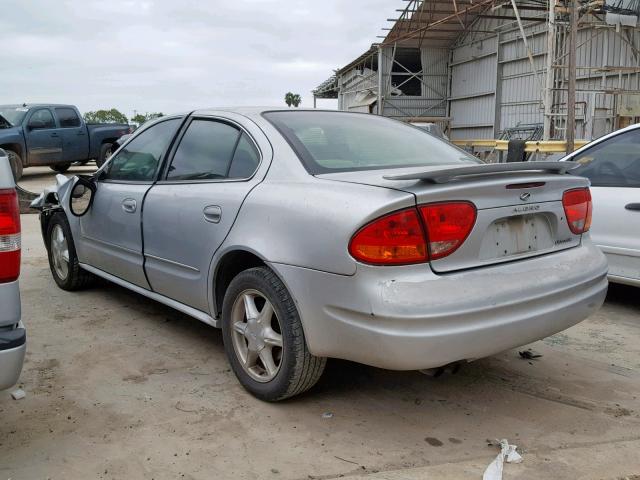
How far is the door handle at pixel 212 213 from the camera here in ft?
11.0

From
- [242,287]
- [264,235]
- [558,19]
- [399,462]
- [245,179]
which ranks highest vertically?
[558,19]

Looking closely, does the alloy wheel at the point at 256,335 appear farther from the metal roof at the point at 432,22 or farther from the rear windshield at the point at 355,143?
the metal roof at the point at 432,22

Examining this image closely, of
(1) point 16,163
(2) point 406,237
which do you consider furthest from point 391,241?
(1) point 16,163

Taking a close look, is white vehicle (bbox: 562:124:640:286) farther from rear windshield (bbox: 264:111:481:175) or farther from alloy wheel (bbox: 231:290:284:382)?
alloy wheel (bbox: 231:290:284:382)

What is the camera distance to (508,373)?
11.8 feet

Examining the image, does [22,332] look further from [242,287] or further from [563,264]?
[563,264]

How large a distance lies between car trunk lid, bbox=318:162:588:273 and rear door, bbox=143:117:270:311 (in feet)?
2.09

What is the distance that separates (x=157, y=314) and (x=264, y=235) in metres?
2.06

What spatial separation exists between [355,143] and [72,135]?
1420 centimetres

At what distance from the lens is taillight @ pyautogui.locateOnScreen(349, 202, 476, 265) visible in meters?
2.58

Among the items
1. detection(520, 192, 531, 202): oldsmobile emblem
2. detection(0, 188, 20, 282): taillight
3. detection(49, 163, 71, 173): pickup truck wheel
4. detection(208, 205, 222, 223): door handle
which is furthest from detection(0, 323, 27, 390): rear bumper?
detection(49, 163, 71, 173): pickup truck wheel

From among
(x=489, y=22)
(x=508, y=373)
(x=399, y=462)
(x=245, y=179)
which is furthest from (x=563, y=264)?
(x=489, y=22)

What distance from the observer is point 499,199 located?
110 inches

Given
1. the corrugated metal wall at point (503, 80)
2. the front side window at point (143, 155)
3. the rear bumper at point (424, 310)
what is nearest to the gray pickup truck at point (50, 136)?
the front side window at point (143, 155)
